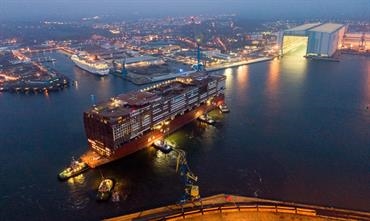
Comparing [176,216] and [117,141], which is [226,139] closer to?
[117,141]

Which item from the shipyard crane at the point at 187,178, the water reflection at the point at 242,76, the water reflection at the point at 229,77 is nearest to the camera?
the shipyard crane at the point at 187,178

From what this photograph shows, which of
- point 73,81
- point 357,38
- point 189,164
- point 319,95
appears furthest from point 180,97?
point 357,38

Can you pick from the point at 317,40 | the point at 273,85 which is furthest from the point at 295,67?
the point at 273,85

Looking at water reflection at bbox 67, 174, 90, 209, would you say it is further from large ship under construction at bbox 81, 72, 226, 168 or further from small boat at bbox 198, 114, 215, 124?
small boat at bbox 198, 114, 215, 124

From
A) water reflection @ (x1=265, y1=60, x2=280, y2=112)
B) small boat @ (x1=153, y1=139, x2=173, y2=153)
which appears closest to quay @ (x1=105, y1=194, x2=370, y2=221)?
small boat @ (x1=153, y1=139, x2=173, y2=153)

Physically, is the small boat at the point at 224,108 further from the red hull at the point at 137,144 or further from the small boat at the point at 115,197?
the small boat at the point at 115,197

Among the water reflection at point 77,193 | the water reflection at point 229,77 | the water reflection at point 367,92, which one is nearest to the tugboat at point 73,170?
the water reflection at point 77,193
